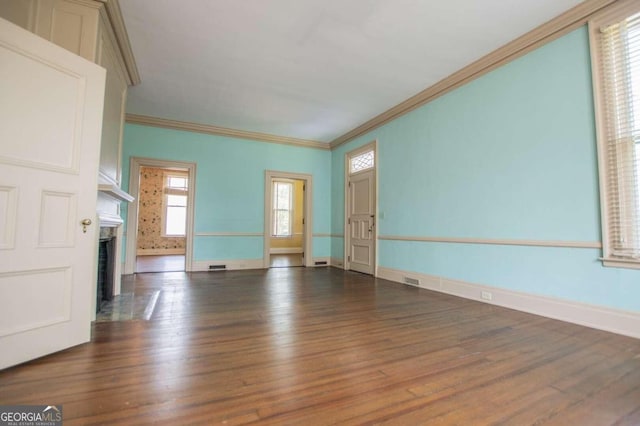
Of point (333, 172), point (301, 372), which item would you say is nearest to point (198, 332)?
point (301, 372)

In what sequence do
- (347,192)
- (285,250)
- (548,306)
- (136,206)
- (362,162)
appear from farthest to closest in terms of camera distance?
(285,250) → (347,192) → (362,162) → (136,206) → (548,306)

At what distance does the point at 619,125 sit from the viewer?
2.47 m

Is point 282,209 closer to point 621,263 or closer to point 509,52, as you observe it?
point 509,52

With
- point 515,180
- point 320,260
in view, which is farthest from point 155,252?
point 515,180

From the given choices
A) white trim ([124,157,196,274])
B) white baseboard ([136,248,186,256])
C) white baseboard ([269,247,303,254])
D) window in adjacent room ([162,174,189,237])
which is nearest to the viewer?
white trim ([124,157,196,274])

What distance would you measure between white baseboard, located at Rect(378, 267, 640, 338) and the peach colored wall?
857 cm

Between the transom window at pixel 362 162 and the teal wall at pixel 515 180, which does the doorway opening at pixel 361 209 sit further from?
the teal wall at pixel 515 180

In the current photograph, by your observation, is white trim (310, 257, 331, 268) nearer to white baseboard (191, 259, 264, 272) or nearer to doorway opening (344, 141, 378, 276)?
doorway opening (344, 141, 378, 276)

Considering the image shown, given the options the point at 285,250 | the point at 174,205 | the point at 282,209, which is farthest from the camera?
the point at 282,209

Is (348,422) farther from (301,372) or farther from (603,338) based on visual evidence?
(603,338)

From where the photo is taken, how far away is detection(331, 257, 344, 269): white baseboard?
6.41 metres

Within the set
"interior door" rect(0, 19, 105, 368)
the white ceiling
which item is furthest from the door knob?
the white ceiling

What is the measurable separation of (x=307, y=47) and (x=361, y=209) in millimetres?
3218

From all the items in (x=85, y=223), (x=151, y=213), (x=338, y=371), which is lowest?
(x=338, y=371)
